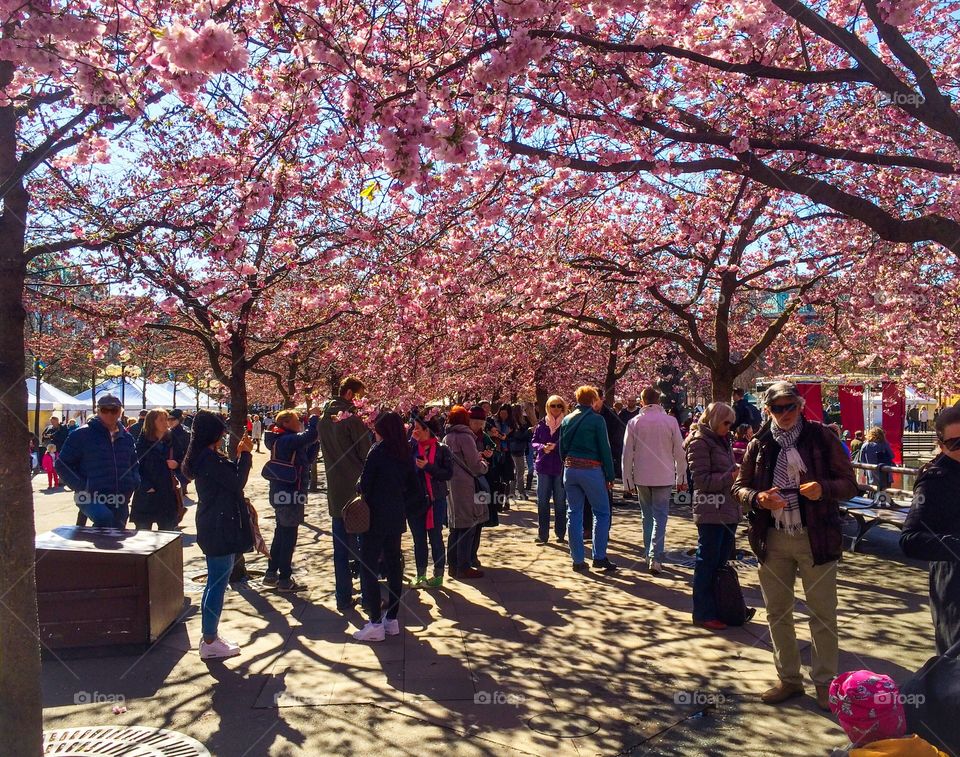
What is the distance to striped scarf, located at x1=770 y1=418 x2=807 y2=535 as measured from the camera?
491 centimetres

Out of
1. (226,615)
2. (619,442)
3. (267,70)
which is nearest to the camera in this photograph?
(267,70)

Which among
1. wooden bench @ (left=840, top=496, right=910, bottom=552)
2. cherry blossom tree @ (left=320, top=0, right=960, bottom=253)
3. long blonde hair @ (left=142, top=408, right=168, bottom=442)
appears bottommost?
wooden bench @ (left=840, top=496, right=910, bottom=552)

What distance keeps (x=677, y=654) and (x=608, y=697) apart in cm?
103

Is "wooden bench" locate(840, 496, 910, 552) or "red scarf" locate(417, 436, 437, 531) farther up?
"red scarf" locate(417, 436, 437, 531)

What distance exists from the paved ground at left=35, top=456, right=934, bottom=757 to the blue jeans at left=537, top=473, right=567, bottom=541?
2.16 metres

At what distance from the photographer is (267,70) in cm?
579

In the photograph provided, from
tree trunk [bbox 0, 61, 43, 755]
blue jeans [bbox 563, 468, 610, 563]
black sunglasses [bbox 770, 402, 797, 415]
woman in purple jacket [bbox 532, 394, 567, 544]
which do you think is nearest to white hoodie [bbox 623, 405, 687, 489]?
blue jeans [bbox 563, 468, 610, 563]

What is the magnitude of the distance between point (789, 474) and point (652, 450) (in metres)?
3.72

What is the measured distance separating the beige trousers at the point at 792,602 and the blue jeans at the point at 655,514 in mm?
3399

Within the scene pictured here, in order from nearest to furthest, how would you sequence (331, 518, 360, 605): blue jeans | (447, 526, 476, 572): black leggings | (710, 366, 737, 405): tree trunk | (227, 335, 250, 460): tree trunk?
(331, 518, 360, 605): blue jeans
(447, 526, 476, 572): black leggings
(227, 335, 250, 460): tree trunk
(710, 366, 737, 405): tree trunk

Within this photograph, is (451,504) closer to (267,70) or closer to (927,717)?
(267,70)

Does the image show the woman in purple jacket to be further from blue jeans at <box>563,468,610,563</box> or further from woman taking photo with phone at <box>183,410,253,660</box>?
woman taking photo with phone at <box>183,410,253,660</box>

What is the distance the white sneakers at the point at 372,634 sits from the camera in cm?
635


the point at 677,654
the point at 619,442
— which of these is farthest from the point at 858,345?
the point at 677,654
